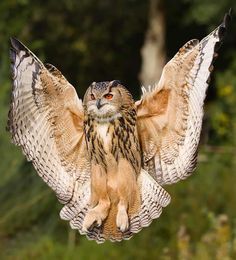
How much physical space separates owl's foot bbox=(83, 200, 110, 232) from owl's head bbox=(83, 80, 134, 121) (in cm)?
47

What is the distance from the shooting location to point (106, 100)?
19.9 ft

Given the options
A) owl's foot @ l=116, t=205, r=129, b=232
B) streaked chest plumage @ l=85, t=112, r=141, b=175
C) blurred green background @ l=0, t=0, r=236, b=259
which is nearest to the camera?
owl's foot @ l=116, t=205, r=129, b=232

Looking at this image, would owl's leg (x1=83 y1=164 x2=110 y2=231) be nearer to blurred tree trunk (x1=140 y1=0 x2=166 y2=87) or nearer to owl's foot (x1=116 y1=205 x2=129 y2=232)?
owl's foot (x1=116 y1=205 x2=129 y2=232)

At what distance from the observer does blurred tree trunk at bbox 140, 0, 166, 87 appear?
30516mm

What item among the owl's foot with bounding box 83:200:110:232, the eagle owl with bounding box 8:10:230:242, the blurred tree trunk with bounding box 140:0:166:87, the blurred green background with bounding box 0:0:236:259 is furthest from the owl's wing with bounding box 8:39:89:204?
the blurred tree trunk with bounding box 140:0:166:87

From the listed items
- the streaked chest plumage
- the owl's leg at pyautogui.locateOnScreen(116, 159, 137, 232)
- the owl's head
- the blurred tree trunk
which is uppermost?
the owl's head

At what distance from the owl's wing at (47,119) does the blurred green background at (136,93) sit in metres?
4.21

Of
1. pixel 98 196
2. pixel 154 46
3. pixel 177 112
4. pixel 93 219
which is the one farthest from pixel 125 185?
pixel 154 46

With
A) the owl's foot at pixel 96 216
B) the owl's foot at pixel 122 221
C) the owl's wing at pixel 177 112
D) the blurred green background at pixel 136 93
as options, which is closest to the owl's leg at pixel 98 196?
the owl's foot at pixel 96 216

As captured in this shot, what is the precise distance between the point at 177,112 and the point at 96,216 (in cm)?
69

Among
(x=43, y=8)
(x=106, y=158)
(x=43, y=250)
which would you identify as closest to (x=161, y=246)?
(x=43, y=250)

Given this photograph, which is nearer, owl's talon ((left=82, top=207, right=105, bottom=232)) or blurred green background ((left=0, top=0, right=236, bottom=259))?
owl's talon ((left=82, top=207, right=105, bottom=232))

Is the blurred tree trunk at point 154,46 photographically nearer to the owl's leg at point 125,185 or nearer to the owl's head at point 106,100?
the owl's leg at point 125,185

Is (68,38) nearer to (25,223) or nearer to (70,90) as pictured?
(25,223)
